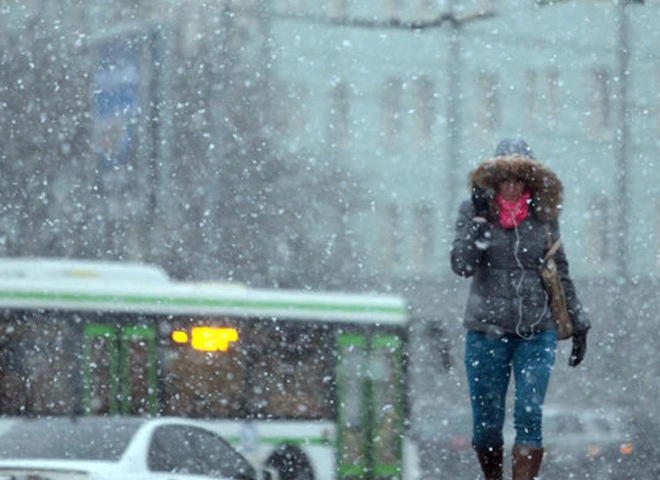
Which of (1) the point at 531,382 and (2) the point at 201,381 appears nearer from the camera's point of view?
(1) the point at 531,382

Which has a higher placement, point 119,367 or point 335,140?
point 335,140

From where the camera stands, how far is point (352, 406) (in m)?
13.9

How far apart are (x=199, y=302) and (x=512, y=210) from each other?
7213 millimetres

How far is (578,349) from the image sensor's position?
19.8 ft

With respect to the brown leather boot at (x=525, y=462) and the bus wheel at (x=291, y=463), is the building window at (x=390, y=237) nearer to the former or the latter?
the bus wheel at (x=291, y=463)

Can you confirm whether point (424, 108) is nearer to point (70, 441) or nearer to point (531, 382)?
point (70, 441)

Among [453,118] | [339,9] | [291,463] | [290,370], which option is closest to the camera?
[291,463]

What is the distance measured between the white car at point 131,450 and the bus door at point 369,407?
11.7 ft

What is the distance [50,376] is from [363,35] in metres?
24.4

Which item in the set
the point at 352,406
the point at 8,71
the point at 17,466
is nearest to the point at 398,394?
the point at 352,406

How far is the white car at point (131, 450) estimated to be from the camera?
28.4 ft

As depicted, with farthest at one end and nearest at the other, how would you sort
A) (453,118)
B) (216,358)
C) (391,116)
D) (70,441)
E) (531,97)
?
(531,97), (453,118), (391,116), (216,358), (70,441)

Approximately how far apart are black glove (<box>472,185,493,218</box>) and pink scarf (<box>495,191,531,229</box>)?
35 mm

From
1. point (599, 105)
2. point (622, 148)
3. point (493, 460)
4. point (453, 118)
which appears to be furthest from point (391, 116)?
point (493, 460)
